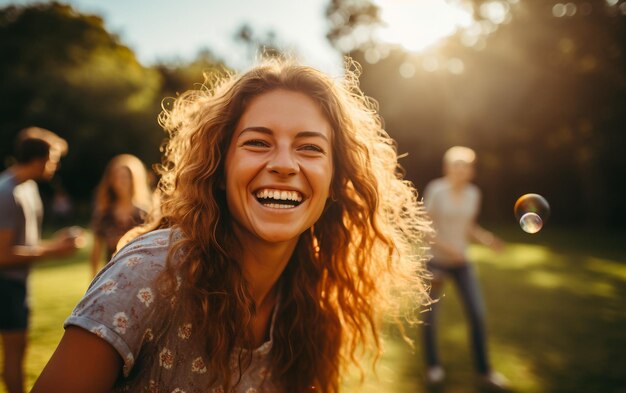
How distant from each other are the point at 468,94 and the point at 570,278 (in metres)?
17.9

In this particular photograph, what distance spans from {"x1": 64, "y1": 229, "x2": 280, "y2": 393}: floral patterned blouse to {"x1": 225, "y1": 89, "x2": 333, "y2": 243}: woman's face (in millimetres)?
358

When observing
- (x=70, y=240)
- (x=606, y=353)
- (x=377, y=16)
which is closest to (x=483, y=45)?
(x=377, y=16)

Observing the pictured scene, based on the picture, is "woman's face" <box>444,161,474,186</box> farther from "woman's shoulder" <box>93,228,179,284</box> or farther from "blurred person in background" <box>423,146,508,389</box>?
"woman's shoulder" <box>93,228,179,284</box>

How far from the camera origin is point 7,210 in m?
4.29

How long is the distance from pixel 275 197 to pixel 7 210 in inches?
129

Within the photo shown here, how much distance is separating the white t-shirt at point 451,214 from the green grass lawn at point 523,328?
149 cm

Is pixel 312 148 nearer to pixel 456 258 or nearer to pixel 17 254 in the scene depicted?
pixel 17 254

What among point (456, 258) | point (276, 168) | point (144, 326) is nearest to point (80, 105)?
point (456, 258)

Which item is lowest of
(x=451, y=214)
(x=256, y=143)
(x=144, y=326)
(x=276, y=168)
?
(x=144, y=326)

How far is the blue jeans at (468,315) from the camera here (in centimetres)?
545

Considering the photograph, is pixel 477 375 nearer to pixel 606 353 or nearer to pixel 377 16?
pixel 606 353

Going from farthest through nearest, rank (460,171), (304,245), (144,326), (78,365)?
(460,171) → (304,245) → (144,326) → (78,365)

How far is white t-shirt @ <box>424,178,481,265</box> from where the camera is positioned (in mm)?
5664

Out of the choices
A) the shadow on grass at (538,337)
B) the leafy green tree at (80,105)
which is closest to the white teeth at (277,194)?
the shadow on grass at (538,337)
